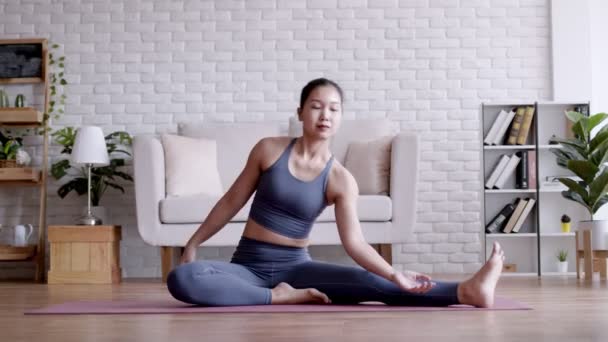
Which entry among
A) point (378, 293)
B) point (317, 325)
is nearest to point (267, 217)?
point (378, 293)

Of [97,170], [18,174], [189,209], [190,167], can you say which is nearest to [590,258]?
[189,209]

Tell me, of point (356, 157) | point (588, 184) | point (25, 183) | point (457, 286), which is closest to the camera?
point (457, 286)

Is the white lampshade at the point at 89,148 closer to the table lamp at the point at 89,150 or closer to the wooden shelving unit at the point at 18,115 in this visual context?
the table lamp at the point at 89,150

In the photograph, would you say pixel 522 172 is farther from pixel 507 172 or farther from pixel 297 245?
pixel 297 245

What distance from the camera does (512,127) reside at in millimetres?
5129

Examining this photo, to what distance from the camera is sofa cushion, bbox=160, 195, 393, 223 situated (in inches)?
178

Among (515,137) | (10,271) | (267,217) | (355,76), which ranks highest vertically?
(355,76)

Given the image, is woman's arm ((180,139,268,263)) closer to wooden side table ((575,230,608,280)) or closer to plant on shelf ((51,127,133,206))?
wooden side table ((575,230,608,280))

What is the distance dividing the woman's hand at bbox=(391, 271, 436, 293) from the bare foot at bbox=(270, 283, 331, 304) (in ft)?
1.01

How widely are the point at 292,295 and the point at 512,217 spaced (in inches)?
113

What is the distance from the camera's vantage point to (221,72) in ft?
18.4

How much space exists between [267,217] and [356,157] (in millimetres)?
2455

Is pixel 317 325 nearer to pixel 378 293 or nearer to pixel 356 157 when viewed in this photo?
pixel 378 293

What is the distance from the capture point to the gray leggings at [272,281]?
2.52 m
